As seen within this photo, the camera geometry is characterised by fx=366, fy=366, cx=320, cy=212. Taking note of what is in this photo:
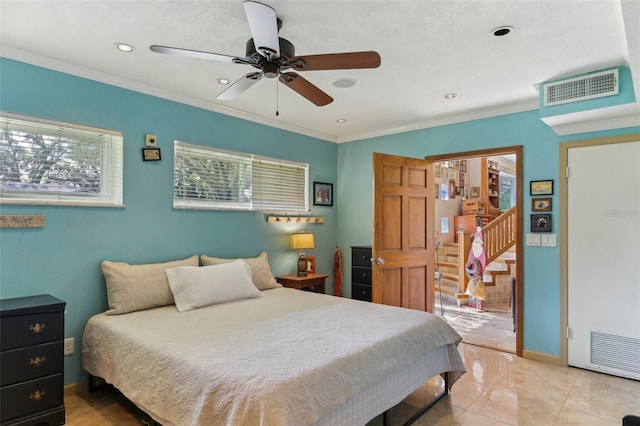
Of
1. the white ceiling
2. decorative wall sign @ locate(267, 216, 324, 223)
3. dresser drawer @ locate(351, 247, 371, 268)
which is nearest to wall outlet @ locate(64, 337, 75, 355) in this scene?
the white ceiling

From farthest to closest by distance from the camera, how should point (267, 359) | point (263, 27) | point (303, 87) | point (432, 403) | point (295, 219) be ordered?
point (295, 219), point (432, 403), point (303, 87), point (267, 359), point (263, 27)

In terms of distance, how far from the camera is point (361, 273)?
184 inches

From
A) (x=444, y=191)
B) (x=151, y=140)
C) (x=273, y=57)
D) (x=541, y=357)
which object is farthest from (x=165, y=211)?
(x=444, y=191)

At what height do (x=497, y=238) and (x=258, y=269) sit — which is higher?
(x=497, y=238)

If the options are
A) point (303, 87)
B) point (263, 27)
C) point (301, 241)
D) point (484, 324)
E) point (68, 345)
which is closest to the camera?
point (263, 27)

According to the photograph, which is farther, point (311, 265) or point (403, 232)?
point (311, 265)

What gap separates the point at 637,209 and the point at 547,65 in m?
1.49

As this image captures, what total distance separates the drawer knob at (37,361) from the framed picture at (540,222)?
13.7 ft

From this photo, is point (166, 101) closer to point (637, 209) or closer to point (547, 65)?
point (547, 65)

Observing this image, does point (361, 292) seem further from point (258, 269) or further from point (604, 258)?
point (604, 258)

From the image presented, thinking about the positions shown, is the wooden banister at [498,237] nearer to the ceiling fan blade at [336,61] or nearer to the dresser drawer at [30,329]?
the ceiling fan blade at [336,61]

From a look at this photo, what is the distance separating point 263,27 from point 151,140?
6.60ft

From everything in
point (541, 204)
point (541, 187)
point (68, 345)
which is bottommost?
point (68, 345)

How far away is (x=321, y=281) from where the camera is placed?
4.49 m
